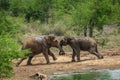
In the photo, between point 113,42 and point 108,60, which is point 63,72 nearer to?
point 108,60

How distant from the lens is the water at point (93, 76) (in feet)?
63.6

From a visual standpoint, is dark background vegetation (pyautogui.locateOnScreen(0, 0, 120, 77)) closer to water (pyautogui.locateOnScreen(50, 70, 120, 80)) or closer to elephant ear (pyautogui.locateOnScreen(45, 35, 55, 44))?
elephant ear (pyautogui.locateOnScreen(45, 35, 55, 44))

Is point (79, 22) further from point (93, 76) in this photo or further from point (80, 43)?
point (93, 76)

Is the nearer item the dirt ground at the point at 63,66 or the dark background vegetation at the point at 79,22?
the dirt ground at the point at 63,66

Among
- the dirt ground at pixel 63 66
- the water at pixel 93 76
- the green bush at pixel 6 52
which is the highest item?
the green bush at pixel 6 52

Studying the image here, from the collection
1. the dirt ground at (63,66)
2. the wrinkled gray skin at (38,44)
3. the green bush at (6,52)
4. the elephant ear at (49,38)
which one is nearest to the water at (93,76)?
the dirt ground at (63,66)

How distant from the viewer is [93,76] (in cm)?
2008

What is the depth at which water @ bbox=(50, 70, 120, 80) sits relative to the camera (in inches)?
763

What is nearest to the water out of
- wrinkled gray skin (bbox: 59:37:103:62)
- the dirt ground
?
the dirt ground

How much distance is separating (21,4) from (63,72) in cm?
3404

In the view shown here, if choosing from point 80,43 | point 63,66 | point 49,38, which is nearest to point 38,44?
point 49,38

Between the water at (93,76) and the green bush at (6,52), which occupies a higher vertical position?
the green bush at (6,52)

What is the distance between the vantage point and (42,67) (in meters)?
24.0

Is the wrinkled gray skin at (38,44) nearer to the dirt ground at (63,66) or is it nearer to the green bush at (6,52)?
the dirt ground at (63,66)
